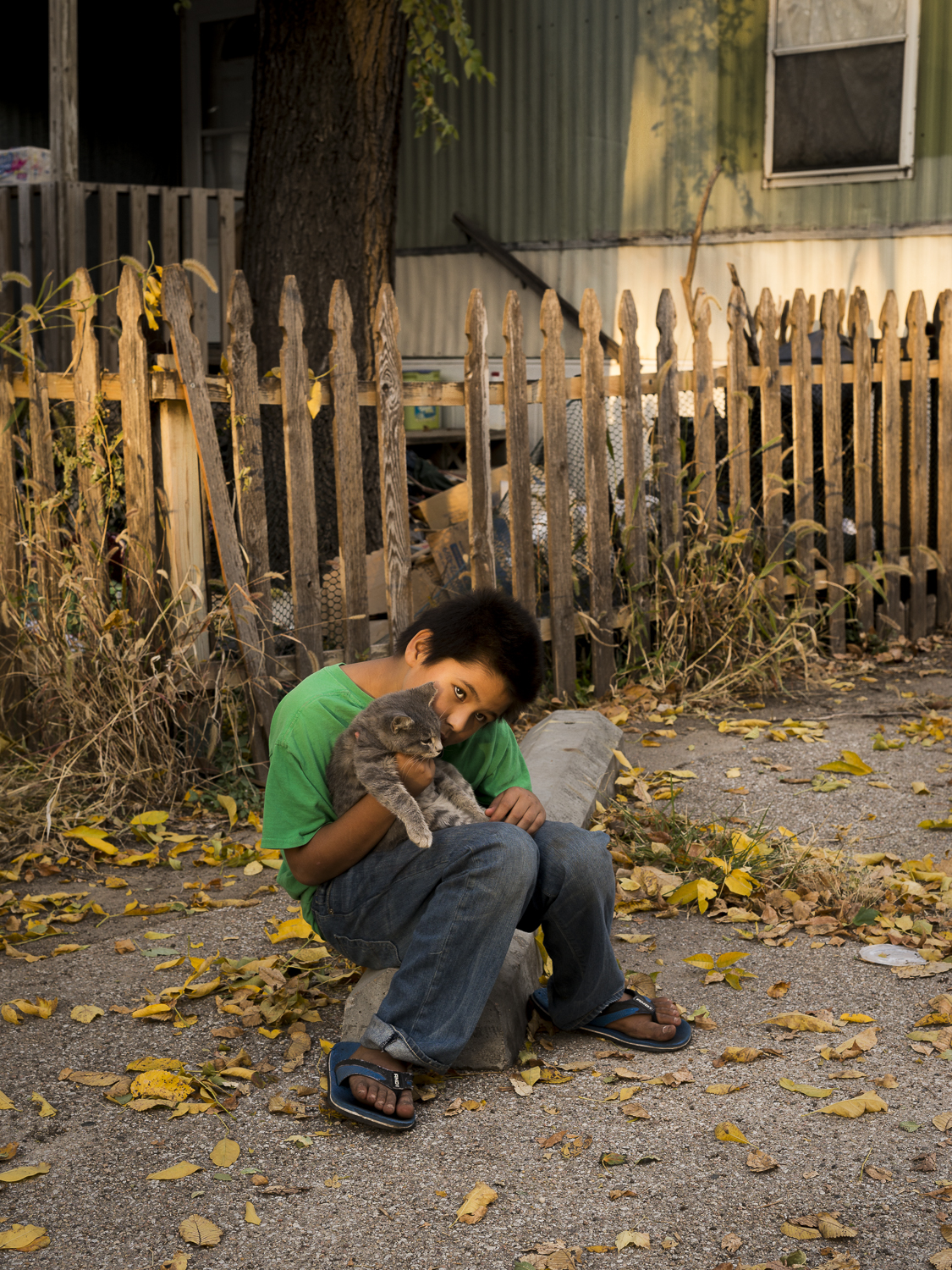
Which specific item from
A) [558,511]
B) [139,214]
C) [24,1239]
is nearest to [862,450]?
[558,511]

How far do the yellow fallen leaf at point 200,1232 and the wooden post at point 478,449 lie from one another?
11.4ft

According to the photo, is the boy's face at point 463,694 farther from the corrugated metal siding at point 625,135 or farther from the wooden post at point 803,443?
the corrugated metal siding at point 625,135

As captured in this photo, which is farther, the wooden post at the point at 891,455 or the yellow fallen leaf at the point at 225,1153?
the wooden post at the point at 891,455

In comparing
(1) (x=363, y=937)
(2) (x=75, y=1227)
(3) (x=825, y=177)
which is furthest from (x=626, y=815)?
(3) (x=825, y=177)

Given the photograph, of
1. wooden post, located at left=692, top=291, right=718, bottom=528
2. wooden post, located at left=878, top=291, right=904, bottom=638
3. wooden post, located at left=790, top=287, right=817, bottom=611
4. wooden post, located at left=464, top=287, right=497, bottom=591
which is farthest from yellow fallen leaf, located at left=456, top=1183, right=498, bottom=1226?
wooden post, located at left=878, top=291, right=904, bottom=638

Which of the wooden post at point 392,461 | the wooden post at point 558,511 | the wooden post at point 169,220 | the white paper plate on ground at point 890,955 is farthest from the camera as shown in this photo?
the wooden post at point 169,220

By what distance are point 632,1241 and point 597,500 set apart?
13.3 feet

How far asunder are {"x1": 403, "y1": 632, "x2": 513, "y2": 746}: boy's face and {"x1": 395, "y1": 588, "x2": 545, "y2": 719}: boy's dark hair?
16 mm

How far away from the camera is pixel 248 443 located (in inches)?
185

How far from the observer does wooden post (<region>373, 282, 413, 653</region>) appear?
5.03 m

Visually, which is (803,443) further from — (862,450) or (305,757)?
(305,757)

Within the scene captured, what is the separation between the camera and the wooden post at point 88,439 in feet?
15.1

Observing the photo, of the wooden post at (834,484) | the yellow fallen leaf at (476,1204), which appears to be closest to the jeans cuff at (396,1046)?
the yellow fallen leaf at (476,1204)

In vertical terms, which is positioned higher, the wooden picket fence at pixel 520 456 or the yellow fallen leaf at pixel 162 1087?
the wooden picket fence at pixel 520 456
